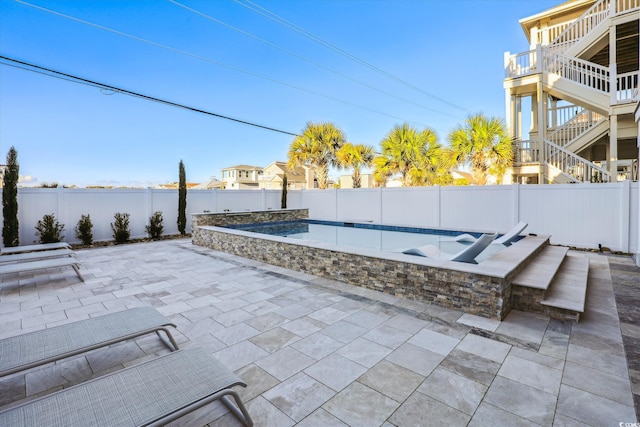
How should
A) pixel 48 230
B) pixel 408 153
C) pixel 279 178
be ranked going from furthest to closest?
pixel 279 178
pixel 408 153
pixel 48 230

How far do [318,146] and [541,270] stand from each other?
1465 centimetres

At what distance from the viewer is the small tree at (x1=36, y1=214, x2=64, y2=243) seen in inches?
355

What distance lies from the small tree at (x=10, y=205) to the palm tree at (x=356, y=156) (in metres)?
13.6

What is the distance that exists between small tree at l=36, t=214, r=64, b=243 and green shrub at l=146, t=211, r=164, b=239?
2.48 metres

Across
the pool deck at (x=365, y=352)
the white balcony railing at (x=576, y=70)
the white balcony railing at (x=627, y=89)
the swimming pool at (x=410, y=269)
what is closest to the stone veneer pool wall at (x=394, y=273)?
the swimming pool at (x=410, y=269)

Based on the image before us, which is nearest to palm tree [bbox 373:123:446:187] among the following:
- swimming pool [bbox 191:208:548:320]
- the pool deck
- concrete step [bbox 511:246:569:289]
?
swimming pool [bbox 191:208:548:320]

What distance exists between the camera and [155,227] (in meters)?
11.0

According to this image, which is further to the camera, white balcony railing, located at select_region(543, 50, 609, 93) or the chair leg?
white balcony railing, located at select_region(543, 50, 609, 93)

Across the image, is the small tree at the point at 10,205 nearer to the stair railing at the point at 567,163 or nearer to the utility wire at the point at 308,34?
the utility wire at the point at 308,34

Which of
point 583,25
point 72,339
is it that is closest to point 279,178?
point 583,25

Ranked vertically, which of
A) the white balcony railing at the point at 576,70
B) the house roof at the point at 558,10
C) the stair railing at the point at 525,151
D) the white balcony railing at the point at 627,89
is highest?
the house roof at the point at 558,10

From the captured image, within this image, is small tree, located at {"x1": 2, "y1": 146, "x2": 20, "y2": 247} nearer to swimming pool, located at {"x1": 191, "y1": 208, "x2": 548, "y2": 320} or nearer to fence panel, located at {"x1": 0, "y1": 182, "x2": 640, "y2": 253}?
fence panel, located at {"x1": 0, "y1": 182, "x2": 640, "y2": 253}

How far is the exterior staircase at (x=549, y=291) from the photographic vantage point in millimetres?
3680

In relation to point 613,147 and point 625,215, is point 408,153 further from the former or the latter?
point 625,215
